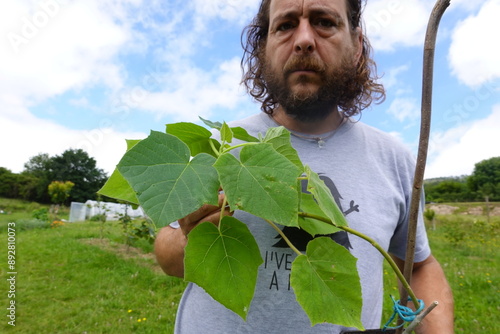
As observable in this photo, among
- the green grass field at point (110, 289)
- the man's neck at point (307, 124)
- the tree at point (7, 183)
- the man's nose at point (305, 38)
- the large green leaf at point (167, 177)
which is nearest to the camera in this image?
the large green leaf at point (167, 177)

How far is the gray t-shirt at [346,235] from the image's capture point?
3.57 ft

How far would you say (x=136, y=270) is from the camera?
5.76 metres

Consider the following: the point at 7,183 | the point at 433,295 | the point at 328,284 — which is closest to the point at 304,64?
the point at 328,284

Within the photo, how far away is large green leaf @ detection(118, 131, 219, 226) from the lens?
0.47 meters

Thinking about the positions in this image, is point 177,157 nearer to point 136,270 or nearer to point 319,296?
point 319,296

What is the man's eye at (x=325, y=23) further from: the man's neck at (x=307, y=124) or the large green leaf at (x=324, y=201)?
the large green leaf at (x=324, y=201)

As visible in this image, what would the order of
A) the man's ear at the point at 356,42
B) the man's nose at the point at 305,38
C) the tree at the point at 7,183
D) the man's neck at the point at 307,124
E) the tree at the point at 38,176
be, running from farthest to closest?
the tree at the point at 38,176 < the tree at the point at 7,183 < the man's ear at the point at 356,42 < the man's neck at the point at 307,124 < the man's nose at the point at 305,38

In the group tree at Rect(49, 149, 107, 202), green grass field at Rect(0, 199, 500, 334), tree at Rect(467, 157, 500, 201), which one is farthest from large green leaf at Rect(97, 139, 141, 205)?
tree at Rect(467, 157, 500, 201)

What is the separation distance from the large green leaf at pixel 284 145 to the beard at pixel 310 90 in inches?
22.9

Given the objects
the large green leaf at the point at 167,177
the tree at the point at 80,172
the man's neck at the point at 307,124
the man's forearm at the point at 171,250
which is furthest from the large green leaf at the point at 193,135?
the tree at the point at 80,172

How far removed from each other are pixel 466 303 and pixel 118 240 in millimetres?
7311

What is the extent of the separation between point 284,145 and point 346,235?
2.07 ft

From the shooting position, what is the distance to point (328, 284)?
579 millimetres

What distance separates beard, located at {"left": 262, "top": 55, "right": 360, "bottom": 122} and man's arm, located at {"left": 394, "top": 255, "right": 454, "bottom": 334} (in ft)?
2.44
